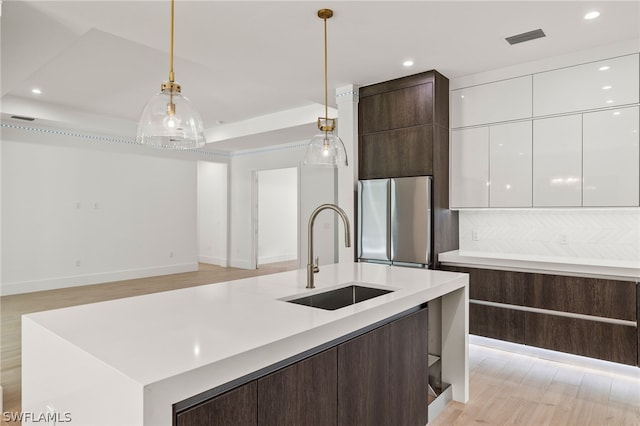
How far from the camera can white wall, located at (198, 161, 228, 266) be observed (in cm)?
876

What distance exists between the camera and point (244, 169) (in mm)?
Answer: 8312

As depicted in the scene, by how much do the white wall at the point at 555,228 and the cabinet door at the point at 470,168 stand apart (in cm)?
30

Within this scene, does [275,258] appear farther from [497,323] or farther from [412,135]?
[497,323]

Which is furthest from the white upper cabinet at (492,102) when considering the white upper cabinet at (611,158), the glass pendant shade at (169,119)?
the glass pendant shade at (169,119)

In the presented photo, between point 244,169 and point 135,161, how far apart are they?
85.1 inches

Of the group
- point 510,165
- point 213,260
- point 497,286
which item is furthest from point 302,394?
point 213,260

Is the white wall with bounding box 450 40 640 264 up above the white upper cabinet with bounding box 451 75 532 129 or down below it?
below

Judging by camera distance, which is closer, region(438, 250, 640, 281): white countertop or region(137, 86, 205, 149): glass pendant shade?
region(137, 86, 205, 149): glass pendant shade

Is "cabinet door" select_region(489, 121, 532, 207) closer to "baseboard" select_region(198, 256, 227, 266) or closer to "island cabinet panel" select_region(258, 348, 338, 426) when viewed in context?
"island cabinet panel" select_region(258, 348, 338, 426)

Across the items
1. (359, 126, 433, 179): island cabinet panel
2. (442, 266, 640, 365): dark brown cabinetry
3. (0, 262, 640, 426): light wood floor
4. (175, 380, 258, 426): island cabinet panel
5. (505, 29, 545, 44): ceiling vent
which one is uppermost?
(505, 29, 545, 44): ceiling vent

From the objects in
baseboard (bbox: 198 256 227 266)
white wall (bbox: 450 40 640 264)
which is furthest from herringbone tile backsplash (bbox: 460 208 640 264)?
baseboard (bbox: 198 256 227 266)

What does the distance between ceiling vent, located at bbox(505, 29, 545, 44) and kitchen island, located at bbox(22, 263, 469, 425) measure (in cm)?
225

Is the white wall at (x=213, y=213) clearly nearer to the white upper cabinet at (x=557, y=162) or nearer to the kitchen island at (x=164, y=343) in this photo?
the white upper cabinet at (x=557, y=162)

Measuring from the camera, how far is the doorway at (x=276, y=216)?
353 inches
